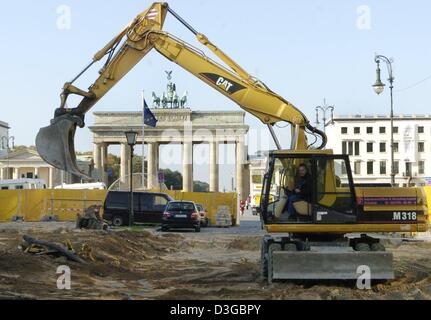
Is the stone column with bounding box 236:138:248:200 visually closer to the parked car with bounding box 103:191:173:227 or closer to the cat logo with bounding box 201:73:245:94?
the parked car with bounding box 103:191:173:227

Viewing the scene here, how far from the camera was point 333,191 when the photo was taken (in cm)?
1412

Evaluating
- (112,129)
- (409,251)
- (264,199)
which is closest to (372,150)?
(112,129)

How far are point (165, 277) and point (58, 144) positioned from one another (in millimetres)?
4008

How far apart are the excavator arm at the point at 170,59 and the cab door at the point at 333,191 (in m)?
1.60

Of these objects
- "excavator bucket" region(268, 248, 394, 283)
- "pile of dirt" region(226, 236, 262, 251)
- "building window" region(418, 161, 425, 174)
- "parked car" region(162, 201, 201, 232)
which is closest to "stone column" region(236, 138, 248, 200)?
"building window" region(418, 161, 425, 174)

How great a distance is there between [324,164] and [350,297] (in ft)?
8.82

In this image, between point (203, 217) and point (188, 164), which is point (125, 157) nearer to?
point (188, 164)

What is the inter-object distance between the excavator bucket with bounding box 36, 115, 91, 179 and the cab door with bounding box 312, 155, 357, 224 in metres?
6.34

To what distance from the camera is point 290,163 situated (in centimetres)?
1431

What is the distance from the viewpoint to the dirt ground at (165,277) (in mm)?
12867

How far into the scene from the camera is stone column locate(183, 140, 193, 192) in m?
104

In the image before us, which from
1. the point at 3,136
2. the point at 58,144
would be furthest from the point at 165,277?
the point at 3,136

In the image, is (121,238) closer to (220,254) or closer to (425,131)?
(220,254)
